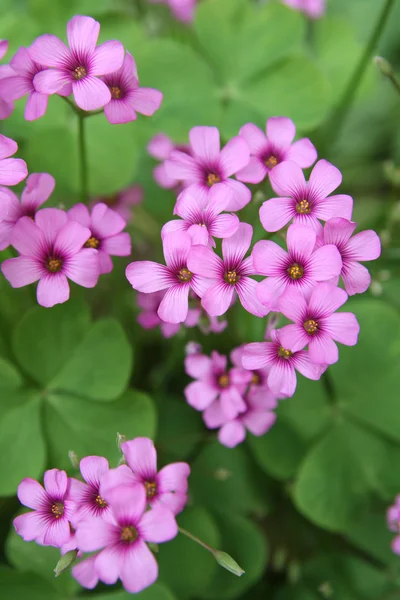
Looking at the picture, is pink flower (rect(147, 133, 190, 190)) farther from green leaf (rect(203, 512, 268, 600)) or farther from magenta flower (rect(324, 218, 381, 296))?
green leaf (rect(203, 512, 268, 600))

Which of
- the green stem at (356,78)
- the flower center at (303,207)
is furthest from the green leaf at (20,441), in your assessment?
the green stem at (356,78)

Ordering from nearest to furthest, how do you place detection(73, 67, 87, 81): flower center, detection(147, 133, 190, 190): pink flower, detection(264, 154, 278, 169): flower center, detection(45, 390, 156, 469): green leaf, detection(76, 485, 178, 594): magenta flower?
detection(76, 485, 178, 594): magenta flower < detection(73, 67, 87, 81): flower center < detection(264, 154, 278, 169): flower center < detection(45, 390, 156, 469): green leaf < detection(147, 133, 190, 190): pink flower

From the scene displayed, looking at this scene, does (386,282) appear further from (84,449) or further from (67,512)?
(67,512)

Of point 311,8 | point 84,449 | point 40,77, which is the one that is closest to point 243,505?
point 84,449

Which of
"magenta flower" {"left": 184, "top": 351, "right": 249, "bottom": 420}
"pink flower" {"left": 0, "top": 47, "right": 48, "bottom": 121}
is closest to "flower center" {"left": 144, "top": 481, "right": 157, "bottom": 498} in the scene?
"magenta flower" {"left": 184, "top": 351, "right": 249, "bottom": 420}

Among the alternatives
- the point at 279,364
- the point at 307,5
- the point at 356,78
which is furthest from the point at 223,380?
the point at 307,5

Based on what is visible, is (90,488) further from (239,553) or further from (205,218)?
(239,553)

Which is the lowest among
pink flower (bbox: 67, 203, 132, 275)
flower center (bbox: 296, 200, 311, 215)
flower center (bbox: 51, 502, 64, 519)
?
flower center (bbox: 51, 502, 64, 519)
